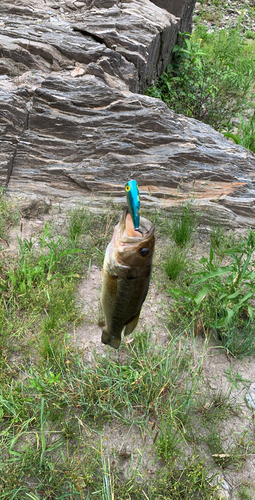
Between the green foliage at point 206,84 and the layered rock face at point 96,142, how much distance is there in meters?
1.52

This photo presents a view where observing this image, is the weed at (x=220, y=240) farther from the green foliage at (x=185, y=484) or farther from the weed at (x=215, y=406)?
the green foliage at (x=185, y=484)

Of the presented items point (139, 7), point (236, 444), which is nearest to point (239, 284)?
point (236, 444)

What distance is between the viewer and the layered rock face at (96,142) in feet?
15.4

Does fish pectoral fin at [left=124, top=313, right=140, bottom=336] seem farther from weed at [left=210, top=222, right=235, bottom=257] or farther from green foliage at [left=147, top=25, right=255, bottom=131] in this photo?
green foliage at [left=147, top=25, right=255, bottom=131]

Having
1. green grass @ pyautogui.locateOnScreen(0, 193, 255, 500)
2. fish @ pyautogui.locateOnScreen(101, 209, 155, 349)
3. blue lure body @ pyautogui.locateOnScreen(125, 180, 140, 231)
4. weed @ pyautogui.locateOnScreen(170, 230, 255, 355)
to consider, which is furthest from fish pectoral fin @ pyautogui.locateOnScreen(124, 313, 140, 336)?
weed @ pyautogui.locateOnScreen(170, 230, 255, 355)

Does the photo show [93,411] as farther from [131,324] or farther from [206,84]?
[206,84]

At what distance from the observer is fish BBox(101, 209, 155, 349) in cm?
148

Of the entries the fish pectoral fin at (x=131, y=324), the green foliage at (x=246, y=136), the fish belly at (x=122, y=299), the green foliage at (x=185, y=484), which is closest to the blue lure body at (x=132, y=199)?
the fish belly at (x=122, y=299)

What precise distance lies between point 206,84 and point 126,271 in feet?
21.7

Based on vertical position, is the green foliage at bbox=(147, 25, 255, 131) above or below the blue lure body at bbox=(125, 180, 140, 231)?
below

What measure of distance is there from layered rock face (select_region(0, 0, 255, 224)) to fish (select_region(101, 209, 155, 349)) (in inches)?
122

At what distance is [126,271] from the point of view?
1.56m

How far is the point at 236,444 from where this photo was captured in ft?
9.51

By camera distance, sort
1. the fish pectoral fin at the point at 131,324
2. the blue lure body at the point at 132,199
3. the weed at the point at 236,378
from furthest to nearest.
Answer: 1. the weed at the point at 236,378
2. the fish pectoral fin at the point at 131,324
3. the blue lure body at the point at 132,199
